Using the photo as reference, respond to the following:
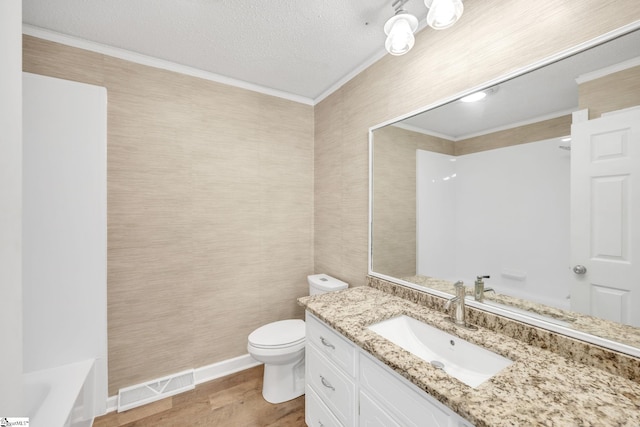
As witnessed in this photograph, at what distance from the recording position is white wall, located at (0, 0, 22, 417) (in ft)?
1.97

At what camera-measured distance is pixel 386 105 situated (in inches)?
66.6

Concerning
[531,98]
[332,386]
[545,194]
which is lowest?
[332,386]

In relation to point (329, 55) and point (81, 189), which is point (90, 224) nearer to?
point (81, 189)

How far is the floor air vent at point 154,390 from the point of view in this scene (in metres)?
1.70

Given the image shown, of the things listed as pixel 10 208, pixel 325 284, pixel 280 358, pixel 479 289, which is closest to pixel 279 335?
pixel 280 358

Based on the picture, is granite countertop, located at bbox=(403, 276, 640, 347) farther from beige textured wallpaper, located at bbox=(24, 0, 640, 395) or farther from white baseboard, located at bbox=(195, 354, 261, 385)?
white baseboard, located at bbox=(195, 354, 261, 385)

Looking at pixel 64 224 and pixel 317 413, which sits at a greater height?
pixel 64 224

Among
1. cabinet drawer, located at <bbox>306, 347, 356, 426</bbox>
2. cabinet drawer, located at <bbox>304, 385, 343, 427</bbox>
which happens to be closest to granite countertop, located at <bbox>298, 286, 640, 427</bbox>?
cabinet drawer, located at <bbox>306, 347, 356, 426</bbox>

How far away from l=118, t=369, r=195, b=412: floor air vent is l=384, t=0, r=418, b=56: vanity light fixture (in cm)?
257

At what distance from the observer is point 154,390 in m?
1.78

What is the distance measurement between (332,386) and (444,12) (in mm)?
1805

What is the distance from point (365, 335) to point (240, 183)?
1.57 metres

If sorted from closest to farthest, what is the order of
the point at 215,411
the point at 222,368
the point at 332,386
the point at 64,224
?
the point at 332,386 → the point at 64,224 → the point at 215,411 → the point at 222,368

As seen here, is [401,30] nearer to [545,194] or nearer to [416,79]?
[416,79]
